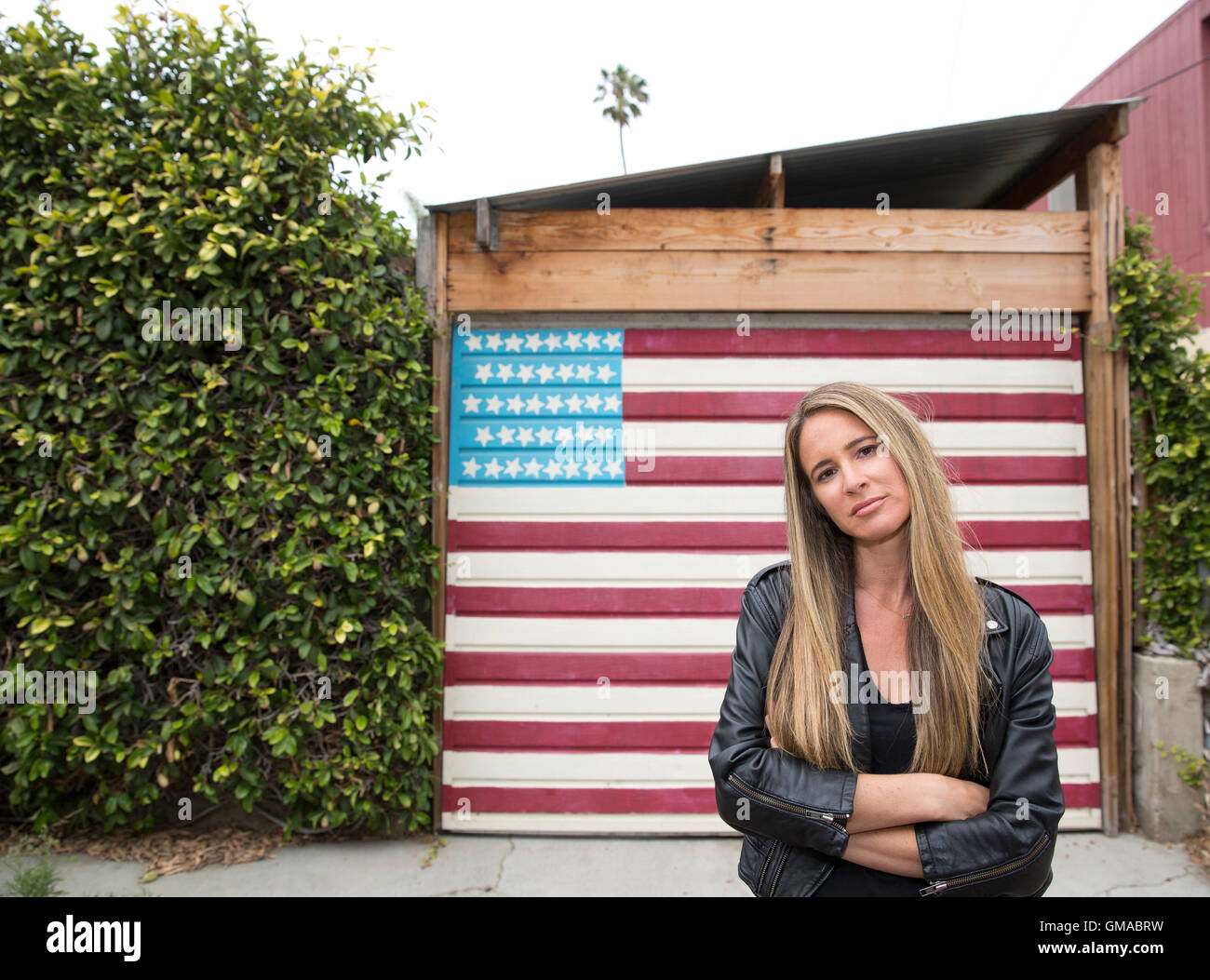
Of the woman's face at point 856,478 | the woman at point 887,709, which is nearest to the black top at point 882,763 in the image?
the woman at point 887,709

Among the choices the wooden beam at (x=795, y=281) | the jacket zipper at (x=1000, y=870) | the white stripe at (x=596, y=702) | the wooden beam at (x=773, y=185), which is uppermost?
the wooden beam at (x=773, y=185)

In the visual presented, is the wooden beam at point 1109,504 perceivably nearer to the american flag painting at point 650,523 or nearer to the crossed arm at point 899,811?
the american flag painting at point 650,523

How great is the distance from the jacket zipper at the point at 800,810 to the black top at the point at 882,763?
16cm

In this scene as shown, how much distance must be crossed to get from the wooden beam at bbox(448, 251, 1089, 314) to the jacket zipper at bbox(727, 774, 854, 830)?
324 centimetres

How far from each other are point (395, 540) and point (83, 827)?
246 centimetres

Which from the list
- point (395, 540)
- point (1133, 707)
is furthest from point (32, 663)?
point (1133, 707)

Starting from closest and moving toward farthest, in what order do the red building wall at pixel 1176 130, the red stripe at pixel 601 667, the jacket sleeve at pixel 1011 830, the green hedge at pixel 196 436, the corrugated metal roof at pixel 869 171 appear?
the jacket sleeve at pixel 1011 830 → the green hedge at pixel 196 436 → the corrugated metal roof at pixel 869 171 → the red stripe at pixel 601 667 → the red building wall at pixel 1176 130

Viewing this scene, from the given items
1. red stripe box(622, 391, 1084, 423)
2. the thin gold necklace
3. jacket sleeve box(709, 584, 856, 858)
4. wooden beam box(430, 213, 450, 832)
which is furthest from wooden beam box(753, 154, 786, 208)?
jacket sleeve box(709, 584, 856, 858)

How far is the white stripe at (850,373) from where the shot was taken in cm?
426

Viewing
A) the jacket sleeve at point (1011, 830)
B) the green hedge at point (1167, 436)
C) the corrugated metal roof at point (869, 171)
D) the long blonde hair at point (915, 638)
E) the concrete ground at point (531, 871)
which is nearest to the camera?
the jacket sleeve at point (1011, 830)

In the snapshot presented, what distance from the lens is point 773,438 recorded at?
4277 mm

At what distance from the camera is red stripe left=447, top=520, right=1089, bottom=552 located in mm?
4211

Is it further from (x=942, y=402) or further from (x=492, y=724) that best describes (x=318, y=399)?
(x=942, y=402)

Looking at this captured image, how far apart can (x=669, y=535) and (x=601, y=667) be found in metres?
0.91
